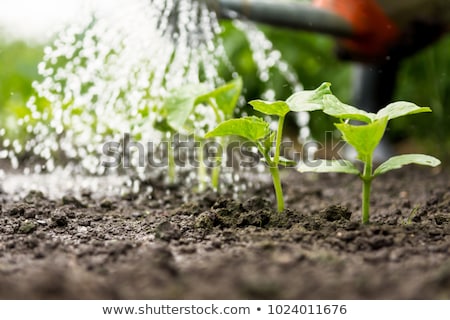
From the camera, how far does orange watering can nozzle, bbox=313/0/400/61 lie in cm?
231

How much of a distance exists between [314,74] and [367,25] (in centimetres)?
115

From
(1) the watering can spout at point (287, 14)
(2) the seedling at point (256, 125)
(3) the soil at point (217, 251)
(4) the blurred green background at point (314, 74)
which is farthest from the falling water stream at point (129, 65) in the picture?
(4) the blurred green background at point (314, 74)

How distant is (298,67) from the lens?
3.51 m

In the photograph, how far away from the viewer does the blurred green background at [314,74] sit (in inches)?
118

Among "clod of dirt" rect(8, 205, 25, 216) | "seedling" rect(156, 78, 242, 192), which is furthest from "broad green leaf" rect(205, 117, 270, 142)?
"clod of dirt" rect(8, 205, 25, 216)

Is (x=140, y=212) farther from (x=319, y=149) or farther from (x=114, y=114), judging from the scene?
(x=319, y=149)

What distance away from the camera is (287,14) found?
2.17 m

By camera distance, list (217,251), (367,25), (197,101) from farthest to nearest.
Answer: (367,25), (197,101), (217,251)

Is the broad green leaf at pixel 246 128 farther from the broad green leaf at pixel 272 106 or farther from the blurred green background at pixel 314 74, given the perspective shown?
the blurred green background at pixel 314 74

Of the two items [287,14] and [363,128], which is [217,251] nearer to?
[363,128]

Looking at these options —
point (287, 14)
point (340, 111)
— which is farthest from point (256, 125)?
point (287, 14)

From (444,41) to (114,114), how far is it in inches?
79.6

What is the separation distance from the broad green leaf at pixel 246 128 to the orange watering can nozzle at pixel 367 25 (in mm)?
1308
